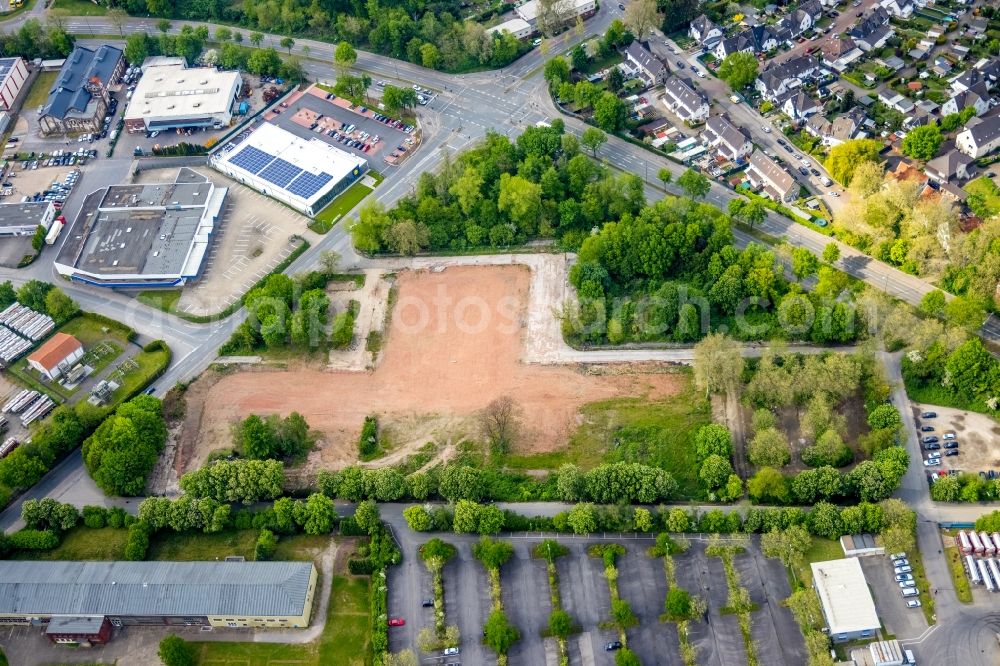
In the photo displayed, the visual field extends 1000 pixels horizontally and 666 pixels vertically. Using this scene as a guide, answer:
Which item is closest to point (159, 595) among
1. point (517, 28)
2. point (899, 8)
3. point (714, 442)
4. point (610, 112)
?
point (714, 442)

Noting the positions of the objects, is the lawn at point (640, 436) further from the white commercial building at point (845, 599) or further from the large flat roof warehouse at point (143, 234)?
→ the large flat roof warehouse at point (143, 234)

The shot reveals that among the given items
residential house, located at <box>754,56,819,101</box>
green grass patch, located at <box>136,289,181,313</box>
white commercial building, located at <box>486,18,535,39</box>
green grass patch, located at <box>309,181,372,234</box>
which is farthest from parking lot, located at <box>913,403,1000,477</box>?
white commercial building, located at <box>486,18,535,39</box>

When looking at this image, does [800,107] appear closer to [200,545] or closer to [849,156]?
[849,156]

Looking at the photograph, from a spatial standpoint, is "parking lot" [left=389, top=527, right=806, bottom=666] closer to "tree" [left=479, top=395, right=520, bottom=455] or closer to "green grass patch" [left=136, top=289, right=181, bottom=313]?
"tree" [left=479, top=395, right=520, bottom=455]

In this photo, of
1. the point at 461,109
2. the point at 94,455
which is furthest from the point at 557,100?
the point at 94,455

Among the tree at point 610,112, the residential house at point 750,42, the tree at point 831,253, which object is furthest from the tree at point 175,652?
the residential house at point 750,42
